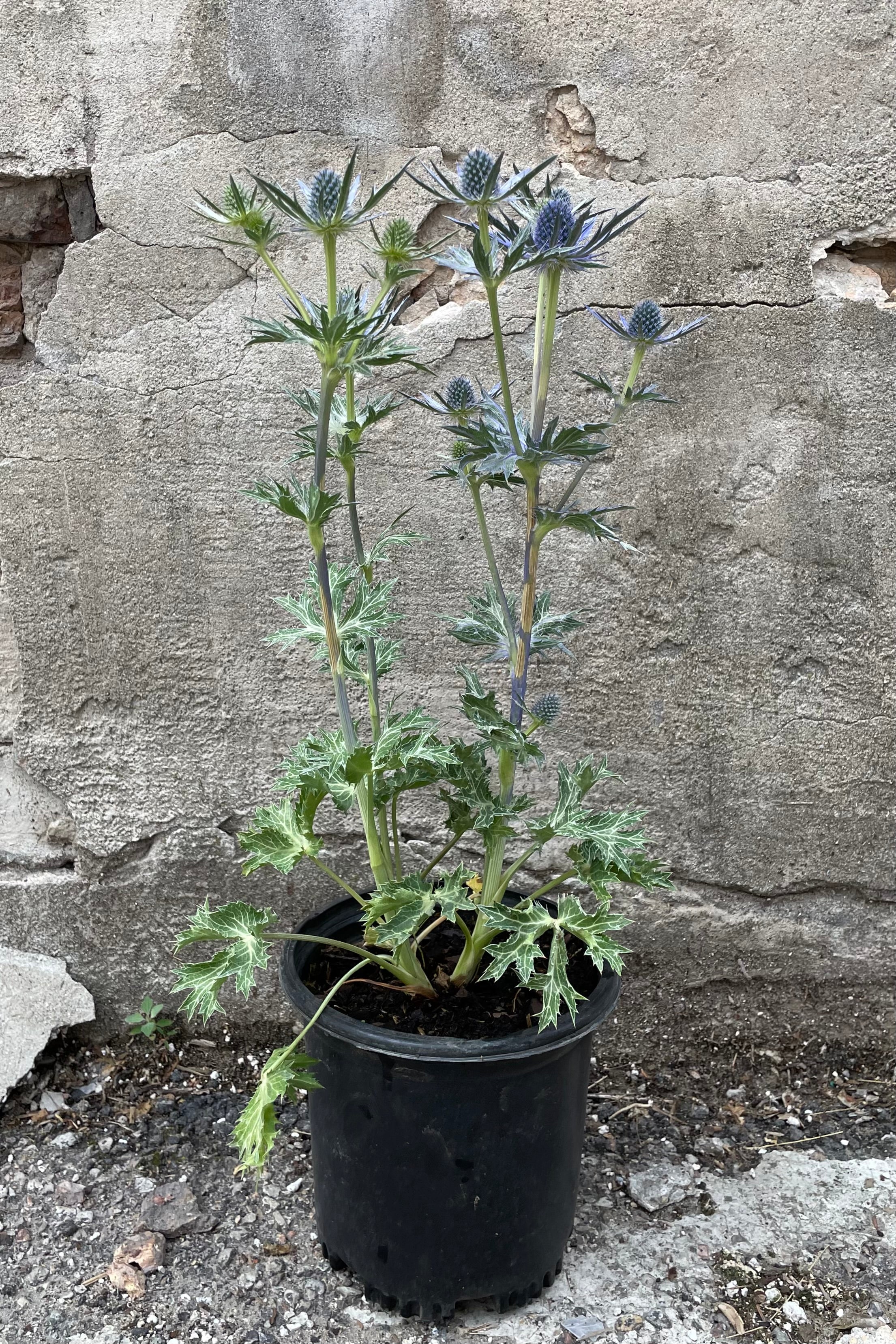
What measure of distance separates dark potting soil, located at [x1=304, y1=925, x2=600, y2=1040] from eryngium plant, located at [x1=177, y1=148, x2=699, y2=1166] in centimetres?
2

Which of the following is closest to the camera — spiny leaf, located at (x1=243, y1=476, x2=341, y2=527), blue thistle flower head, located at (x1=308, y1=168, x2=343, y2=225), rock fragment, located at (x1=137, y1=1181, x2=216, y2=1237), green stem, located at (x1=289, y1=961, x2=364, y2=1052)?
blue thistle flower head, located at (x1=308, y1=168, x2=343, y2=225)

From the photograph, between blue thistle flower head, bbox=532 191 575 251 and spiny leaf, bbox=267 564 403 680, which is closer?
blue thistle flower head, bbox=532 191 575 251

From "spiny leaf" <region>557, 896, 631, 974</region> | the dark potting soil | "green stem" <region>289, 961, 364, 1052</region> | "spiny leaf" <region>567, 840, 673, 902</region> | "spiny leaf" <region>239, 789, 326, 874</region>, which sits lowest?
the dark potting soil

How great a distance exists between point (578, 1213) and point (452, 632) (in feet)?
4.20

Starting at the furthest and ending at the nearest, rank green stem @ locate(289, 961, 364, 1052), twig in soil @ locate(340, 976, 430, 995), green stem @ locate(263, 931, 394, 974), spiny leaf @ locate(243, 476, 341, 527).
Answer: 1. twig in soil @ locate(340, 976, 430, 995)
2. green stem @ locate(263, 931, 394, 974)
3. green stem @ locate(289, 961, 364, 1052)
4. spiny leaf @ locate(243, 476, 341, 527)

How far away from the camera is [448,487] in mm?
2232

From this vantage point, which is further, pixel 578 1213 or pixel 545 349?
pixel 578 1213

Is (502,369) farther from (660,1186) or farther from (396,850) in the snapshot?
(660,1186)

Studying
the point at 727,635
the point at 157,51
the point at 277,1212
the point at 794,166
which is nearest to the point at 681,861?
the point at 727,635

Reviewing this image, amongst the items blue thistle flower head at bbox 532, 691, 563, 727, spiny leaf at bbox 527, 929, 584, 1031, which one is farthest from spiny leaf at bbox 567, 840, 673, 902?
blue thistle flower head at bbox 532, 691, 563, 727

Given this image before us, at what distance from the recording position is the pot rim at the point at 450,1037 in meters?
1.67

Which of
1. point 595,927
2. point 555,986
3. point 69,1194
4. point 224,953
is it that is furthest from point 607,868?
point 69,1194

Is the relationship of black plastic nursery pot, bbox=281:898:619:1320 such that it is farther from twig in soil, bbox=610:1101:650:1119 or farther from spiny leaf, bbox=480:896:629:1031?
twig in soil, bbox=610:1101:650:1119

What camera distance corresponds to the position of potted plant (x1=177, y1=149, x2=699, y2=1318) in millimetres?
1573
